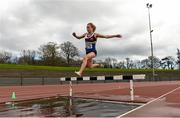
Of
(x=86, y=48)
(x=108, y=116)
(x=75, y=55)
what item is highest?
(x=75, y=55)

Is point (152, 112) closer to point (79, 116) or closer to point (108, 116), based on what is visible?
point (108, 116)

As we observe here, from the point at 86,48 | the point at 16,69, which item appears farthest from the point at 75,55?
the point at 86,48

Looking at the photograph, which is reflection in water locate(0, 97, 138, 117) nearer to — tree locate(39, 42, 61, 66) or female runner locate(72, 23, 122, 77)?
female runner locate(72, 23, 122, 77)

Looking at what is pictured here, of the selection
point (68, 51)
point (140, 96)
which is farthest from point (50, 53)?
point (140, 96)

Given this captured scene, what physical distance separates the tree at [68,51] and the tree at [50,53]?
2.43m

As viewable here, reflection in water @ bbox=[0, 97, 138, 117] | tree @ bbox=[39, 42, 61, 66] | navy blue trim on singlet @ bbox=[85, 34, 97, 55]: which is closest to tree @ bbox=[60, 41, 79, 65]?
tree @ bbox=[39, 42, 61, 66]

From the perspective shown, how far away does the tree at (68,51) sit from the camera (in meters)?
111

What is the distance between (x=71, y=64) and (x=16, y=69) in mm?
51521

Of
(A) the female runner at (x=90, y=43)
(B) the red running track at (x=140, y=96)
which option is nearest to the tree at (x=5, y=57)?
(B) the red running track at (x=140, y=96)

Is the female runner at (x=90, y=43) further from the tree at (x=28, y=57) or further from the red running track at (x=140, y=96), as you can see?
the tree at (x=28, y=57)

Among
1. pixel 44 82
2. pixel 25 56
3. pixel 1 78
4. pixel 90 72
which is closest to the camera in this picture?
pixel 1 78

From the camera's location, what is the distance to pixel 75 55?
111750 mm

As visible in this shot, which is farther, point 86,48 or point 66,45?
Answer: point 66,45

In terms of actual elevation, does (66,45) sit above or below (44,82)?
above
